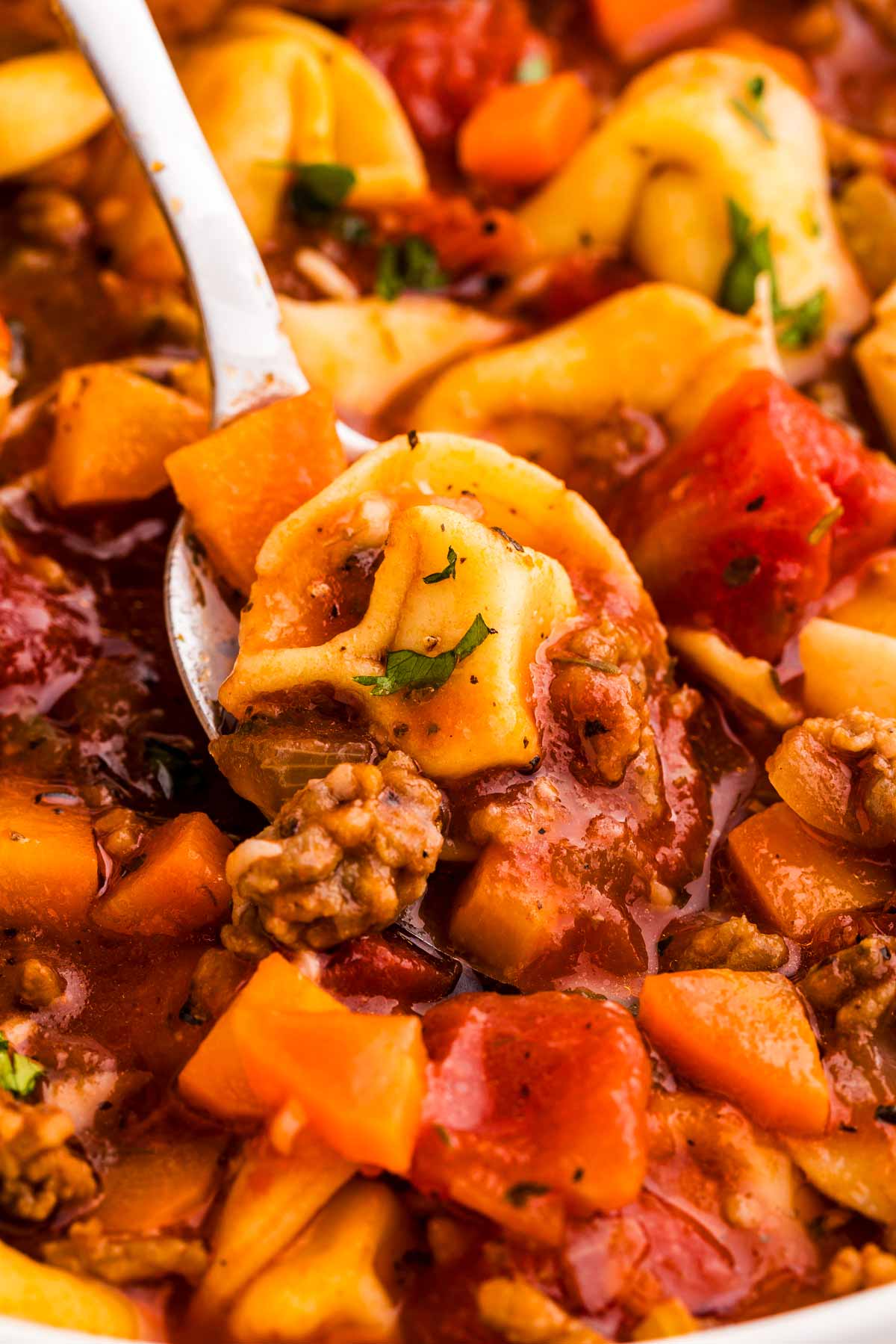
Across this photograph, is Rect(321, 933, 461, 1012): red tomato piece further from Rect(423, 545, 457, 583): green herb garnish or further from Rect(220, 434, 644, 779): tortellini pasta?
Rect(423, 545, 457, 583): green herb garnish

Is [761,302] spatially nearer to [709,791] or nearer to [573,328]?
[573,328]

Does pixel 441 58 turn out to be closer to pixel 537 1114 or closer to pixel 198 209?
pixel 198 209

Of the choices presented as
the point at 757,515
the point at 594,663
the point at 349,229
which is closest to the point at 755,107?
the point at 349,229

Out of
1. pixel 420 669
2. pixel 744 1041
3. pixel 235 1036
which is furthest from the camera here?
pixel 420 669

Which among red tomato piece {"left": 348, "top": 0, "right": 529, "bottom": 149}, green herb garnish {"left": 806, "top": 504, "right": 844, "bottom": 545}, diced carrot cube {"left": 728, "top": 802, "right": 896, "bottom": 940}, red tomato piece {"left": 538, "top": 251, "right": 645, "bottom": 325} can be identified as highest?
red tomato piece {"left": 348, "top": 0, "right": 529, "bottom": 149}

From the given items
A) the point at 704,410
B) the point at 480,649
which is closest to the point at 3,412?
the point at 480,649

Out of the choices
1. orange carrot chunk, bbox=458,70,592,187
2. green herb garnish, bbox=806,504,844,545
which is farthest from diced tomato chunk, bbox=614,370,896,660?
orange carrot chunk, bbox=458,70,592,187
